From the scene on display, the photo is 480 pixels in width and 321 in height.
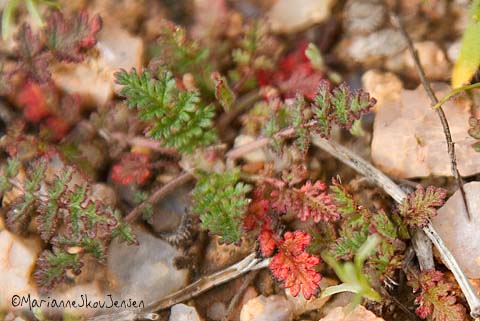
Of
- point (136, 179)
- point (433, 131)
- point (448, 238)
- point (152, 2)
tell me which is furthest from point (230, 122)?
point (448, 238)

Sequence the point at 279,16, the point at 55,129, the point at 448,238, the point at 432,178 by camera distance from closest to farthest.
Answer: the point at 448,238
the point at 432,178
the point at 55,129
the point at 279,16

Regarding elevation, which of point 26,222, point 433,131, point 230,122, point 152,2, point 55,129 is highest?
point 152,2

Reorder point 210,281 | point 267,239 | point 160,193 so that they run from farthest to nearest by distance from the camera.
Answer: point 160,193
point 210,281
point 267,239

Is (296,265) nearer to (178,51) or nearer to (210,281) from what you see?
(210,281)

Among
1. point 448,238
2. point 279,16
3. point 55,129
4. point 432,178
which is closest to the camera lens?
point 448,238

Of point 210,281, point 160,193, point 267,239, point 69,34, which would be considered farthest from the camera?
point 69,34

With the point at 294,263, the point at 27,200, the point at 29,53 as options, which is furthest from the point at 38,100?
the point at 294,263

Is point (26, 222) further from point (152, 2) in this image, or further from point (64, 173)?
point (152, 2)
